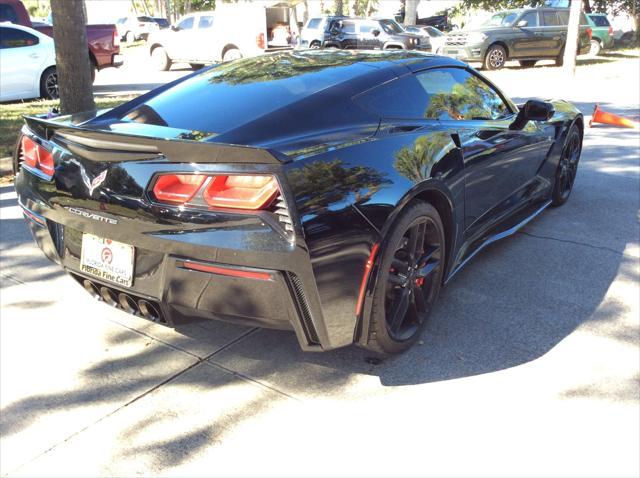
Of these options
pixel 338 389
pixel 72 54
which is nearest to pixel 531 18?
pixel 72 54

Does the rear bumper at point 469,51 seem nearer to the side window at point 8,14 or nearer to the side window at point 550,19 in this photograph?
the side window at point 550,19

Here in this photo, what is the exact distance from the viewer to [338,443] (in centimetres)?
253

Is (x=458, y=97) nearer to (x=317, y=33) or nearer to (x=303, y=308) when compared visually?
(x=303, y=308)

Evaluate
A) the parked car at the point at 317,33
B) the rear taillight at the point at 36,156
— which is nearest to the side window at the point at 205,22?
the parked car at the point at 317,33

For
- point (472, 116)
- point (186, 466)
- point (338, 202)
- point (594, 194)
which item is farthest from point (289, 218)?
point (594, 194)

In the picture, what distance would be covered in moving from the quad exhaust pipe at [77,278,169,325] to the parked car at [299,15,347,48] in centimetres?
1914

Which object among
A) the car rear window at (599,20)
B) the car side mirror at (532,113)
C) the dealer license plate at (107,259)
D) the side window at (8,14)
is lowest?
the dealer license plate at (107,259)

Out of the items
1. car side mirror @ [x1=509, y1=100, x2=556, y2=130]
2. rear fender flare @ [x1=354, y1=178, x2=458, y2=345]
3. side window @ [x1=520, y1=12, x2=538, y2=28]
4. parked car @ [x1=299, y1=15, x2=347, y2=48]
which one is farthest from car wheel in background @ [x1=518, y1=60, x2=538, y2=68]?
rear fender flare @ [x1=354, y1=178, x2=458, y2=345]

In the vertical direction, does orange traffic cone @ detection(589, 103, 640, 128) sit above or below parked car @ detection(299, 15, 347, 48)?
below

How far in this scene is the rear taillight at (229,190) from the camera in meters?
2.38

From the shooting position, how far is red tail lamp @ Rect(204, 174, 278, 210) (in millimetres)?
2385

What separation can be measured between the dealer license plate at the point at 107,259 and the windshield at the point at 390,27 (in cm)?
1950

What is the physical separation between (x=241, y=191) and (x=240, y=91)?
98 cm

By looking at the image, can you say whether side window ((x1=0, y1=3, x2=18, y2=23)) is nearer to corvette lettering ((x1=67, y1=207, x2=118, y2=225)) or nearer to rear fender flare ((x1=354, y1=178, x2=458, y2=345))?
corvette lettering ((x1=67, y1=207, x2=118, y2=225))
